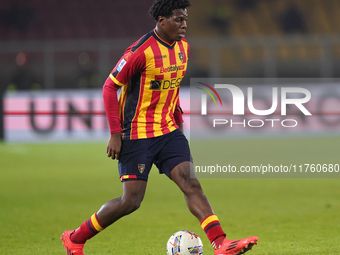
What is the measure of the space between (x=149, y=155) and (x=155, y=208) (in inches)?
107

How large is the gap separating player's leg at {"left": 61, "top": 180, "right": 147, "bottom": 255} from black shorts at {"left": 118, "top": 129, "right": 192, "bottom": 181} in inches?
3.0

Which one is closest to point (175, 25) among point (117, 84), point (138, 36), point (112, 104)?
point (117, 84)

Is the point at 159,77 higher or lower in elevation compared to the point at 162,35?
lower

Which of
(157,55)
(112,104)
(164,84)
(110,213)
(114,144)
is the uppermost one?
(157,55)

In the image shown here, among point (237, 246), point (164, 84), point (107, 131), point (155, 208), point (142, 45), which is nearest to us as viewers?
point (237, 246)

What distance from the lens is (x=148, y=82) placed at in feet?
13.3

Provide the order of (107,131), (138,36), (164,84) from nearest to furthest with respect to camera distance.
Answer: (164,84)
(107,131)
(138,36)

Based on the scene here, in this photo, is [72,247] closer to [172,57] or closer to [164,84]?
[164,84]

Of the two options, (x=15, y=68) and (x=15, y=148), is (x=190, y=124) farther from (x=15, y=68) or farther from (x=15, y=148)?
(x=15, y=68)

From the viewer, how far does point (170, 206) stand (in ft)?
22.4

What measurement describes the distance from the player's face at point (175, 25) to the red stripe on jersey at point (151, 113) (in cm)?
45

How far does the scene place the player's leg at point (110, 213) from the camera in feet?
13.1

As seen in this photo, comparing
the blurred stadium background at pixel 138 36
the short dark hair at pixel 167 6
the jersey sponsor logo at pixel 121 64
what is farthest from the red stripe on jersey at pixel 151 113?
the blurred stadium background at pixel 138 36

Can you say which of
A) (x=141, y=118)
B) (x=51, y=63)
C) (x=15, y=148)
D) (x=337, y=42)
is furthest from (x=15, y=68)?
(x=141, y=118)
